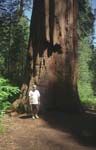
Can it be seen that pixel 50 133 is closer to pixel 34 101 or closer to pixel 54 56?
pixel 34 101

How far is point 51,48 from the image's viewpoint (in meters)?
23.3

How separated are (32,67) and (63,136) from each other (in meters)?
6.85

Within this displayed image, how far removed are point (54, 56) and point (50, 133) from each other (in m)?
6.57

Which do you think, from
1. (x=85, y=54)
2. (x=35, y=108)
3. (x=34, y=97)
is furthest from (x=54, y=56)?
(x=85, y=54)

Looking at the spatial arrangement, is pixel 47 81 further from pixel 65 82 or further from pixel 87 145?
pixel 87 145

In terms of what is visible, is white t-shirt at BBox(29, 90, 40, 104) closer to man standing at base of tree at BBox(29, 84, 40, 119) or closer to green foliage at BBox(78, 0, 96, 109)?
man standing at base of tree at BBox(29, 84, 40, 119)

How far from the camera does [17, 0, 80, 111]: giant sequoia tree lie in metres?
22.8

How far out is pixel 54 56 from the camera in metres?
23.3

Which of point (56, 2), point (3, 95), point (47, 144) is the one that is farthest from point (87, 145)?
point (56, 2)

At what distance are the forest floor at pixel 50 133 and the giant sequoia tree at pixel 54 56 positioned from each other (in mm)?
1158

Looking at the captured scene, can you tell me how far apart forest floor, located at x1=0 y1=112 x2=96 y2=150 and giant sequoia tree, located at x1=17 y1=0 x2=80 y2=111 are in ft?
3.80

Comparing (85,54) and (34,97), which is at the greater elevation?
(85,54)

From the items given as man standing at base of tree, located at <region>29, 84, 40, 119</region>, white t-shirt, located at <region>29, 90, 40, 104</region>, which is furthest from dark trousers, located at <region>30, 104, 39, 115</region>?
white t-shirt, located at <region>29, 90, 40, 104</region>

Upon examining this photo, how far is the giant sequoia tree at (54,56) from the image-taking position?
74.9 feet
